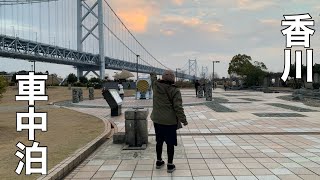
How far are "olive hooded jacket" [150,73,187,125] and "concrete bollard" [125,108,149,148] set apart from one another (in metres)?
1.69

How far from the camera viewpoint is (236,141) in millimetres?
8188

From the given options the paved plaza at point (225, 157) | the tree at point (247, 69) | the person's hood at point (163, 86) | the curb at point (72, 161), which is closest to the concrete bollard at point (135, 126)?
the paved plaza at point (225, 157)

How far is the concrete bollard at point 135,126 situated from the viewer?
7387 millimetres

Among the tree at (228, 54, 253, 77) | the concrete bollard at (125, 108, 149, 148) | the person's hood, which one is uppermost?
the tree at (228, 54, 253, 77)

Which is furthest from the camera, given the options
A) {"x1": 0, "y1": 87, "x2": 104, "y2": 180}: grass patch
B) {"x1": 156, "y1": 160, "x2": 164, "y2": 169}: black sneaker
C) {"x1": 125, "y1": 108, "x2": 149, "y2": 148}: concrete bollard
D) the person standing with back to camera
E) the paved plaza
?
{"x1": 125, "y1": 108, "x2": 149, "y2": 148}: concrete bollard

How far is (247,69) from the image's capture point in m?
55.1

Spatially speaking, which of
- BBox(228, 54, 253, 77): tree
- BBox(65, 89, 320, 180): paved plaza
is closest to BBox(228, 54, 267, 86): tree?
BBox(228, 54, 253, 77): tree

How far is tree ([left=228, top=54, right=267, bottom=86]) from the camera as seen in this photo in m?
55.0

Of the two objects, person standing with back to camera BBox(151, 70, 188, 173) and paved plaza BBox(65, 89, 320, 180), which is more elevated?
person standing with back to camera BBox(151, 70, 188, 173)

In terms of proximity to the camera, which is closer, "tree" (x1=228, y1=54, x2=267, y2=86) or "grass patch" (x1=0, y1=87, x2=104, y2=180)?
"grass patch" (x1=0, y1=87, x2=104, y2=180)

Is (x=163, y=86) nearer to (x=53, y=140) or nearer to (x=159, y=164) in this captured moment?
(x=159, y=164)

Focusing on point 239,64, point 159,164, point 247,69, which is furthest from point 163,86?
point 239,64

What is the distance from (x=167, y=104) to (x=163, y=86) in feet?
0.90

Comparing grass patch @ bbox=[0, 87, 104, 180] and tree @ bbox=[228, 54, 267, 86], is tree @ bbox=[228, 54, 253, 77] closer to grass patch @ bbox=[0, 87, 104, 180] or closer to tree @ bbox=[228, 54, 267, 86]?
tree @ bbox=[228, 54, 267, 86]
